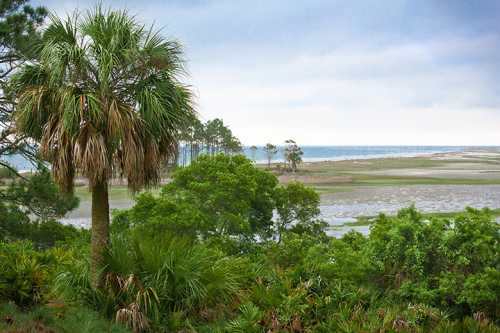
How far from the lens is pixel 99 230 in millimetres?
9430

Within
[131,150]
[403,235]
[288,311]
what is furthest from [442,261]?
[131,150]

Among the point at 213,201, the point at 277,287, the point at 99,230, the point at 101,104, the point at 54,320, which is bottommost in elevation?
the point at 54,320

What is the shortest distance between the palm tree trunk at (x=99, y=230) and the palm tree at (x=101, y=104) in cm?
2

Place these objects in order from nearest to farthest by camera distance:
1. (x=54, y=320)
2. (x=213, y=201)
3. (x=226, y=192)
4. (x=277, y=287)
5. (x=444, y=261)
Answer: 1. (x=54, y=320)
2. (x=277, y=287)
3. (x=444, y=261)
4. (x=213, y=201)
5. (x=226, y=192)

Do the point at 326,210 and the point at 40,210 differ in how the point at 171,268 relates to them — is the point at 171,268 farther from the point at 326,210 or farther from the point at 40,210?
the point at 326,210

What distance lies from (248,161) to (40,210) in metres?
9.95

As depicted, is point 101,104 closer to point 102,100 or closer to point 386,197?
point 102,100

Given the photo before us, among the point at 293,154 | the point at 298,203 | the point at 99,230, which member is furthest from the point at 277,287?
the point at 293,154

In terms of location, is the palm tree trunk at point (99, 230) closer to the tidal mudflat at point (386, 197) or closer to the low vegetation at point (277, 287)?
the low vegetation at point (277, 287)

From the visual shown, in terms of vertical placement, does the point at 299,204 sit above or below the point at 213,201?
below

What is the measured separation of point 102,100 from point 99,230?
7.53 feet

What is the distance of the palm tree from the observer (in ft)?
28.7

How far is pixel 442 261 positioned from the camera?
10.7 meters

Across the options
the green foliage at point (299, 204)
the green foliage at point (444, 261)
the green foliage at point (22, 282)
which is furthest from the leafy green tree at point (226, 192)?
the green foliage at point (22, 282)
